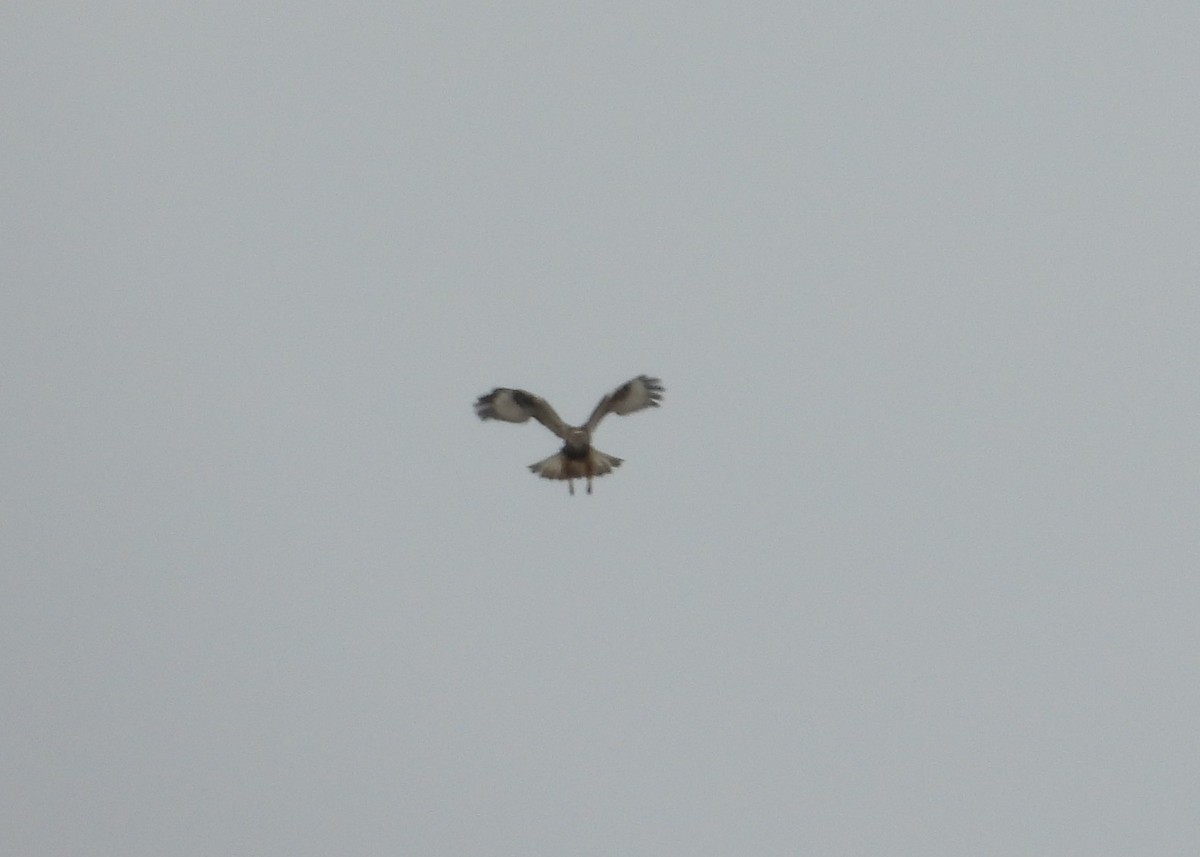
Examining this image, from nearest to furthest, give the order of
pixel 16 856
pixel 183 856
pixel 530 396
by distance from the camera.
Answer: pixel 530 396 < pixel 16 856 < pixel 183 856

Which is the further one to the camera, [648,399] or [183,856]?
[183,856]

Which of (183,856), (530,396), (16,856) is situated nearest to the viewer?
(530,396)

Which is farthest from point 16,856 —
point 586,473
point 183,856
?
point 586,473

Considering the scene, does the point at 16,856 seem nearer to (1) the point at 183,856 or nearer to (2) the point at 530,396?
(1) the point at 183,856
